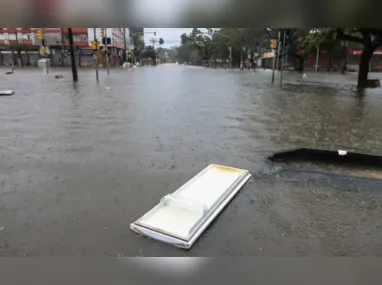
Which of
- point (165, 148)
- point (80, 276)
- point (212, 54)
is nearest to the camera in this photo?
point (80, 276)

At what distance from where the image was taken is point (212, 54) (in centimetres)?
9931

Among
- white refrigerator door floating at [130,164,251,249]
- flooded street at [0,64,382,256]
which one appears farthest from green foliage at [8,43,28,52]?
white refrigerator door floating at [130,164,251,249]

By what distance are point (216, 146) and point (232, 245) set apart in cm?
387

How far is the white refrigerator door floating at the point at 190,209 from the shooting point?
3523 millimetres

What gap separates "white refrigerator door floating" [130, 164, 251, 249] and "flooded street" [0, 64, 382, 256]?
100mm

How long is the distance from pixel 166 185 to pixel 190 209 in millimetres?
1094

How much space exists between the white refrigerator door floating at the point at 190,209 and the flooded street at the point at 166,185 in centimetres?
10

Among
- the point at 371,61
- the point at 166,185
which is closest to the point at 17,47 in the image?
the point at 371,61

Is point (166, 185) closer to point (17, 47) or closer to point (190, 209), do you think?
point (190, 209)

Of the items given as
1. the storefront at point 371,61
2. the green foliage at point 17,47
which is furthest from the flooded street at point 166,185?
the green foliage at point 17,47

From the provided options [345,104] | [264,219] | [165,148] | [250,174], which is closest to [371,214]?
[264,219]

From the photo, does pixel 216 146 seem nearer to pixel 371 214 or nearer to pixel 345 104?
pixel 371 214

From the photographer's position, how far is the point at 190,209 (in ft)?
13.1

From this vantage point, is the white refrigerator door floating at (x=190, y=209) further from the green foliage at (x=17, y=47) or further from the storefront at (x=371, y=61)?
the green foliage at (x=17, y=47)
